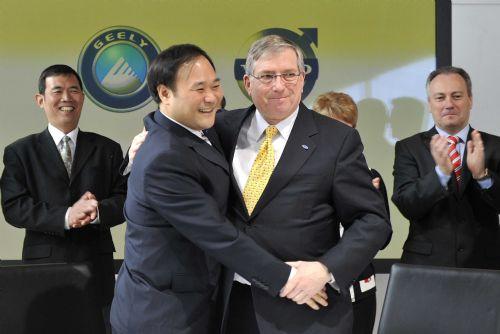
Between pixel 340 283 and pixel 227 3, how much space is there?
3.38 meters

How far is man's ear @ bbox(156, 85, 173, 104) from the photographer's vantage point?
2.26 metres

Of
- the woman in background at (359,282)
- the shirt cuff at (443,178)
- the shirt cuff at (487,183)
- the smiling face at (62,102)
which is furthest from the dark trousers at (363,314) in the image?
the smiling face at (62,102)

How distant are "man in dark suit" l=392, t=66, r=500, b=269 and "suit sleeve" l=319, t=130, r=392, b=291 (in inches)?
39.8

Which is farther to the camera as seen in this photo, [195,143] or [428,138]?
[428,138]

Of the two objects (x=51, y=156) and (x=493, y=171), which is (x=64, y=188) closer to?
(x=51, y=156)

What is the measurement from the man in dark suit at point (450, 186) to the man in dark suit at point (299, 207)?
1041 mm

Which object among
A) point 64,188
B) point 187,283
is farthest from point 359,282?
point 64,188

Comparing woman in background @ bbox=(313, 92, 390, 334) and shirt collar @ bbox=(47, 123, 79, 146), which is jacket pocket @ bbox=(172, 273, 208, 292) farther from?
shirt collar @ bbox=(47, 123, 79, 146)

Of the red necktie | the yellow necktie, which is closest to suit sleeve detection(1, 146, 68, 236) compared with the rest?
the yellow necktie

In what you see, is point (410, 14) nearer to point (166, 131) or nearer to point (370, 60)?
point (370, 60)

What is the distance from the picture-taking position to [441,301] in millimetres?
2254

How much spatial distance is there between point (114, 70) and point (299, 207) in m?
3.31

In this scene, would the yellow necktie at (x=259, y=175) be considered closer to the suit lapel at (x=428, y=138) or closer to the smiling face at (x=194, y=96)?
the smiling face at (x=194, y=96)

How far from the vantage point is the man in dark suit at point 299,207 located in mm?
2219
